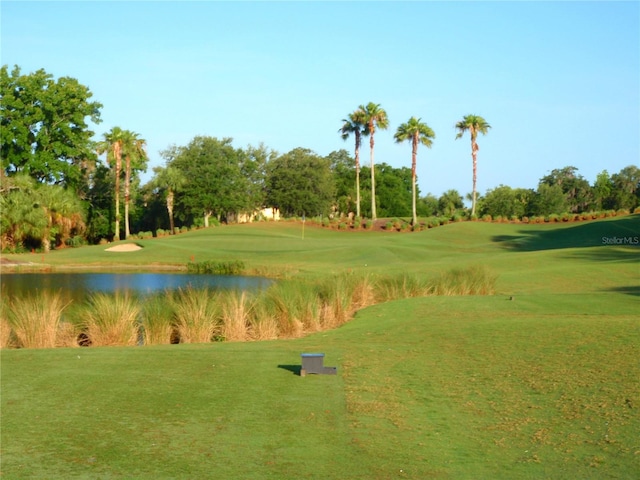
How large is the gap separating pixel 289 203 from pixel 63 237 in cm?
3471

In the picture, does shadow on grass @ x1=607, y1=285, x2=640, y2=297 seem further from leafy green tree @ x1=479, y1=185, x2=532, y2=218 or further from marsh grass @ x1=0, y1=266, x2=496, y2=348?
leafy green tree @ x1=479, y1=185, x2=532, y2=218

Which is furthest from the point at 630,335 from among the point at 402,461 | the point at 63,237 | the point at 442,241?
the point at 63,237

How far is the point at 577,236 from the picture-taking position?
176 feet

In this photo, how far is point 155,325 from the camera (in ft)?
52.0

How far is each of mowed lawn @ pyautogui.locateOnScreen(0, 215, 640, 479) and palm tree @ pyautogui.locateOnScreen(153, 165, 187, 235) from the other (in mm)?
63391

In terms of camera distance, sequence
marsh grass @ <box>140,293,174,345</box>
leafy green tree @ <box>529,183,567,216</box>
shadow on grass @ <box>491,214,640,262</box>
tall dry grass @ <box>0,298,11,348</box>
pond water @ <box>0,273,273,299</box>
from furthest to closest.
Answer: leafy green tree @ <box>529,183,567,216</box> < shadow on grass @ <box>491,214,640,262</box> < pond water @ <box>0,273,273,299</box> < marsh grass @ <box>140,293,174,345</box> < tall dry grass @ <box>0,298,11,348</box>

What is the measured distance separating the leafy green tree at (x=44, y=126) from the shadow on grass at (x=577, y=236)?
123ft

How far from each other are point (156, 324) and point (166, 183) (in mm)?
65088

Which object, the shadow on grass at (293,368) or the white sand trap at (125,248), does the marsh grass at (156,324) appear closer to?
the shadow on grass at (293,368)

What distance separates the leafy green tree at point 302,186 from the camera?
91975 millimetres

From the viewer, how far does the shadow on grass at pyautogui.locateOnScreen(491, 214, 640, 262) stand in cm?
4941

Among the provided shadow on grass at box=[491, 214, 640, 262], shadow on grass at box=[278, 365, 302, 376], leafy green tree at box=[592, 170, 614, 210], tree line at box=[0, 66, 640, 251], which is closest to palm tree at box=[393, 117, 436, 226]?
tree line at box=[0, 66, 640, 251]

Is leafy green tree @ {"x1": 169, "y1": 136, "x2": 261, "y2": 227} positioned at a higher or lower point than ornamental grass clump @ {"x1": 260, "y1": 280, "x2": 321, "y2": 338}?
higher

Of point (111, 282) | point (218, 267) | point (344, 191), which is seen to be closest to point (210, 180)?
point (344, 191)
